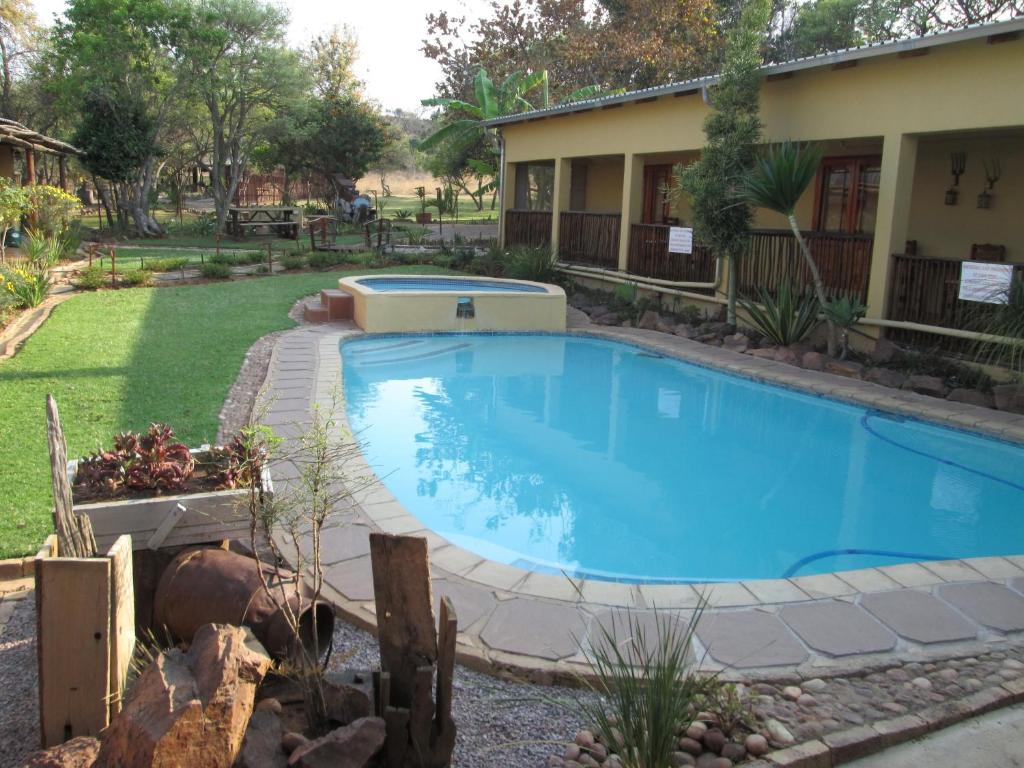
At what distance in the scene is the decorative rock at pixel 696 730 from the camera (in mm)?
3104

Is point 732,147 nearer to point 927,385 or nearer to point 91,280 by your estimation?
point 927,385

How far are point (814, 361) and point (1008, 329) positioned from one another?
2427mm

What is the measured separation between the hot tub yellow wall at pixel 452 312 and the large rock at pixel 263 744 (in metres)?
10.2

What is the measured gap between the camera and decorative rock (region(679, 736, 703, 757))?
9.95 feet

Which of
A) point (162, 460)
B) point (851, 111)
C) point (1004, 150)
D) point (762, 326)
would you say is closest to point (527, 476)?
point (162, 460)

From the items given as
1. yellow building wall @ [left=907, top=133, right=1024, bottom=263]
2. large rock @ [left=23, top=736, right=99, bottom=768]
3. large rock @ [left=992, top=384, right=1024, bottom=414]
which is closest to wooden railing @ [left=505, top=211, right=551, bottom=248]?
yellow building wall @ [left=907, top=133, right=1024, bottom=263]

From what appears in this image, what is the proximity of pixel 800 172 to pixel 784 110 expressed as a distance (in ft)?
6.47

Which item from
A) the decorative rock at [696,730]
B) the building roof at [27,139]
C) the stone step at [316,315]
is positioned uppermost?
the building roof at [27,139]

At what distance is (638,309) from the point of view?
14492 millimetres

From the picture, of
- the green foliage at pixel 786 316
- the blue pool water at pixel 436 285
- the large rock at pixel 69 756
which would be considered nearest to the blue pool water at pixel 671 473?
the green foliage at pixel 786 316

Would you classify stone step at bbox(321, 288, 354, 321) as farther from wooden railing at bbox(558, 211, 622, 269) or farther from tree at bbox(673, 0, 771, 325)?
tree at bbox(673, 0, 771, 325)

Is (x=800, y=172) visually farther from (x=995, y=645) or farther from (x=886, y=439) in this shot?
(x=995, y=645)

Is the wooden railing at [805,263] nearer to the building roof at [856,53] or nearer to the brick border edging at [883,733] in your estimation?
the building roof at [856,53]

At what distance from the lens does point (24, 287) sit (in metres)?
11.6
